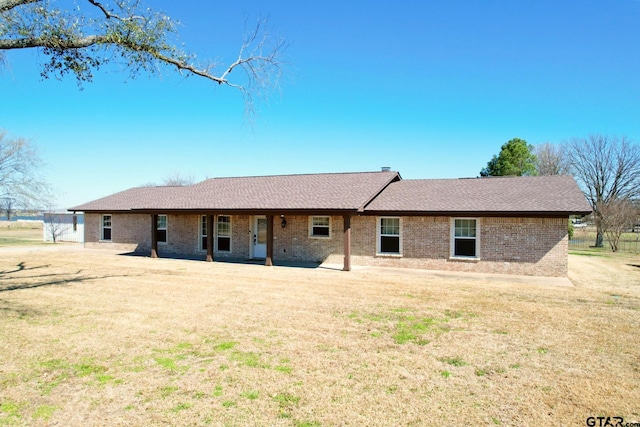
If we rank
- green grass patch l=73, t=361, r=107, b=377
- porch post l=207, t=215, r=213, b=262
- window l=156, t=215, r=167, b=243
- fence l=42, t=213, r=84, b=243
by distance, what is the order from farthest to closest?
fence l=42, t=213, r=84, b=243 → window l=156, t=215, r=167, b=243 → porch post l=207, t=215, r=213, b=262 → green grass patch l=73, t=361, r=107, b=377

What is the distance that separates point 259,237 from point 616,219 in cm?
2707

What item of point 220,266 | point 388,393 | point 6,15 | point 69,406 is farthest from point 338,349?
point 220,266

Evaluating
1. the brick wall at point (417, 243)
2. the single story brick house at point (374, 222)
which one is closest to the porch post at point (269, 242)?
the single story brick house at point (374, 222)

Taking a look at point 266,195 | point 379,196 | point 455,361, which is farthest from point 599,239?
point 455,361

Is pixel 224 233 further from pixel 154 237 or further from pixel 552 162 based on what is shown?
pixel 552 162

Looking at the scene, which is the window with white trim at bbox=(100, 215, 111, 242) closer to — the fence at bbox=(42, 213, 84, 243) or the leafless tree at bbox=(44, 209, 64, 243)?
the fence at bbox=(42, 213, 84, 243)

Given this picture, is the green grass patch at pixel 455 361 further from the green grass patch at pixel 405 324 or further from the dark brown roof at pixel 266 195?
the dark brown roof at pixel 266 195

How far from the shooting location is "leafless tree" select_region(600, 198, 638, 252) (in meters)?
29.6

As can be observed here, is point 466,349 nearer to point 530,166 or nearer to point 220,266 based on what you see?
point 220,266

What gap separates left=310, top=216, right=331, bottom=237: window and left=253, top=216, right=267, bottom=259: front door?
8.36 ft

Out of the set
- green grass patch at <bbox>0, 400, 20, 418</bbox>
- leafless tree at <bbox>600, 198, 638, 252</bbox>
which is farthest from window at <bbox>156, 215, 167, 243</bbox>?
leafless tree at <bbox>600, 198, 638, 252</bbox>

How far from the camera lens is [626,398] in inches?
186

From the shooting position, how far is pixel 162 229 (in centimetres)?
2186

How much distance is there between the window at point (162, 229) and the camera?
21734 millimetres
